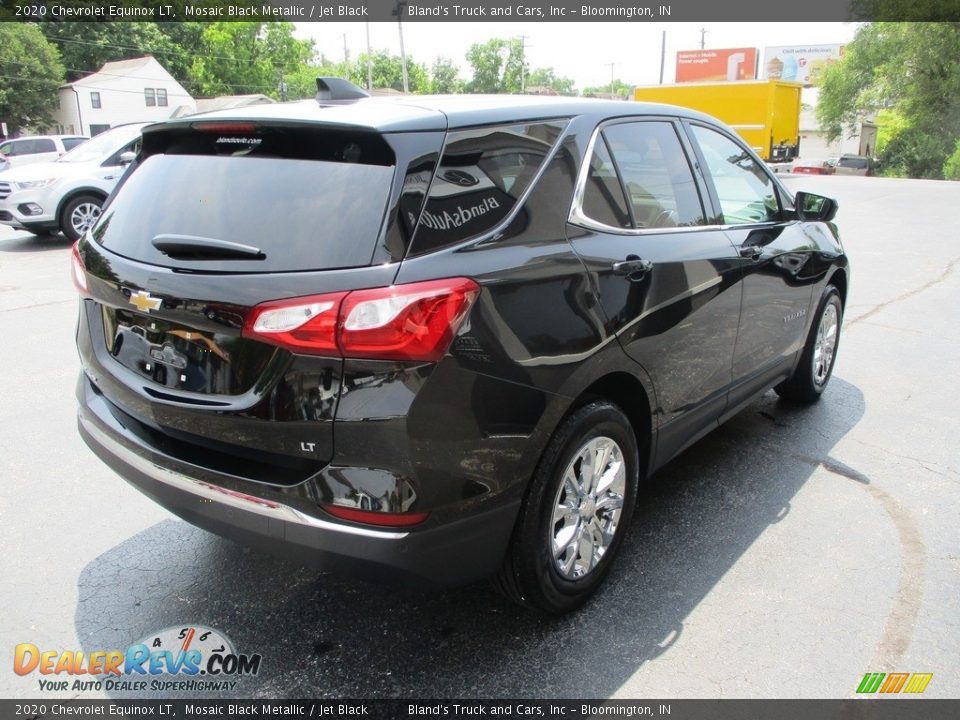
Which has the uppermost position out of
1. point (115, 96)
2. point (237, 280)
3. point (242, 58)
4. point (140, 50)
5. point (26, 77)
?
point (140, 50)

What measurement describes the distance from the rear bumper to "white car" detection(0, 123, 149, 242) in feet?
33.7

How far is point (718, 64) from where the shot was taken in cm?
7775

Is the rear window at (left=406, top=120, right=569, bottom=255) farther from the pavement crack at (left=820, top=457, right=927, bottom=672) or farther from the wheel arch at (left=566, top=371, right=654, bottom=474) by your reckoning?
the pavement crack at (left=820, top=457, right=927, bottom=672)

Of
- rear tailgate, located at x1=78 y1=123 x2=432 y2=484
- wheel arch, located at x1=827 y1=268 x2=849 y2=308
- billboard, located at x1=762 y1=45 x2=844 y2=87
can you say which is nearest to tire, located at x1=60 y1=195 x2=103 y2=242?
rear tailgate, located at x1=78 y1=123 x2=432 y2=484

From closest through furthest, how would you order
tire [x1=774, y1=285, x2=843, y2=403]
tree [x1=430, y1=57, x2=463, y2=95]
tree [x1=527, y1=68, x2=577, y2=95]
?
tire [x1=774, y1=285, x2=843, y2=403] < tree [x1=430, y1=57, x2=463, y2=95] < tree [x1=527, y1=68, x2=577, y2=95]

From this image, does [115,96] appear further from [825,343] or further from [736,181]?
[736,181]

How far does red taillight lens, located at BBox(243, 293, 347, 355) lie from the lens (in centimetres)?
208

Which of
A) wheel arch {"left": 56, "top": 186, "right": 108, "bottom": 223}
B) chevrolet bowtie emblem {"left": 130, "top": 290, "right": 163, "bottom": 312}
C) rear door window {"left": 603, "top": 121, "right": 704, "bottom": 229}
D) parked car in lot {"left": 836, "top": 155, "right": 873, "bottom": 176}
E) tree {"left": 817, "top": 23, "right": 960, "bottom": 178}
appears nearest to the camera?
chevrolet bowtie emblem {"left": 130, "top": 290, "right": 163, "bottom": 312}

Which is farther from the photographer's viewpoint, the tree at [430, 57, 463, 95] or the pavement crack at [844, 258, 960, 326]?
the tree at [430, 57, 463, 95]

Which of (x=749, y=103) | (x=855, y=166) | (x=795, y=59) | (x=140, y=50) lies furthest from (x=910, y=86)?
(x=140, y=50)

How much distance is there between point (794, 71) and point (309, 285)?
8993cm

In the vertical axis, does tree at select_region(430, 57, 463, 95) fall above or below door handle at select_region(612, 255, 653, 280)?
above

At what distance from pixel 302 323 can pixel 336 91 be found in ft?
3.91

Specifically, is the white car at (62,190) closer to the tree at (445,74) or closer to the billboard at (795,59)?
the billboard at (795,59)
